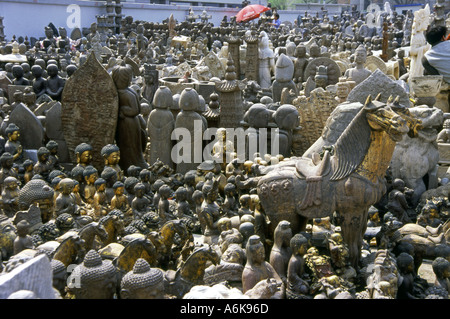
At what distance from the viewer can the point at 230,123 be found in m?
8.36

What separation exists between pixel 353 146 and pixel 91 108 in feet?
12.6

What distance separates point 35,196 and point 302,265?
9.29ft

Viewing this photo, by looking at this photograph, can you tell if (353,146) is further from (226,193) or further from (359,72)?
(359,72)

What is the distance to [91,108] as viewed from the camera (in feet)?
24.3

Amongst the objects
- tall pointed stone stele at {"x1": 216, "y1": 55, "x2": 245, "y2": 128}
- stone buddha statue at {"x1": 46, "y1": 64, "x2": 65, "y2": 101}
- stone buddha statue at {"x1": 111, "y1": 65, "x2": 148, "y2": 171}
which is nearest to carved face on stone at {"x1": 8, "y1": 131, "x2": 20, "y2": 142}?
stone buddha statue at {"x1": 111, "y1": 65, "x2": 148, "y2": 171}

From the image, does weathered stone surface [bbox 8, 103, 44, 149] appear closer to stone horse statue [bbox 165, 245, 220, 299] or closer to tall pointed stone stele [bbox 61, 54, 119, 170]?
tall pointed stone stele [bbox 61, 54, 119, 170]

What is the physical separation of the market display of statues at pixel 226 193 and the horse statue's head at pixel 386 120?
0.04 feet

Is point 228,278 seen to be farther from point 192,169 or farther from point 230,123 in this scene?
point 230,123

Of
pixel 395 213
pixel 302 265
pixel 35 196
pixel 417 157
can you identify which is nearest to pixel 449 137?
pixel 417 157

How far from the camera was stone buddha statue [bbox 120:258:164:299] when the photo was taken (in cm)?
360

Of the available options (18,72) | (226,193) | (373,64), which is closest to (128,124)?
(226,193)

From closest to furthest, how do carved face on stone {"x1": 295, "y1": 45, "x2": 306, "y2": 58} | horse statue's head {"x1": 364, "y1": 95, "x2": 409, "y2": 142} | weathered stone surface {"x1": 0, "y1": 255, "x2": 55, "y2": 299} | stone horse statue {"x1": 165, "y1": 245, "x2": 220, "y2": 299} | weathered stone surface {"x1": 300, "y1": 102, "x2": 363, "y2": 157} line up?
weathered stone surface {"x1": 0, "y1": 255, "x2": 55, "y2": 299}
stone horse statue {"x1": 165, "y1": 245, "x2": 220, "y2": 299}
horse statue's head {"x1": 364, "y1": 95, "x2": 409, "y2": 142}
weathered stone surface {"x1": 300, "y1": 102, "x2": 363, "y2": 157}
carved face on stone {"x1": 295, "y1": 45, "x2": 306, "y2": 58}

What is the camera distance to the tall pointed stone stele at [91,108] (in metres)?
7.32

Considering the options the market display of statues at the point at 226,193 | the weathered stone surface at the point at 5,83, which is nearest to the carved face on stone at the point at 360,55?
the market display of statues at the point at 226,193
